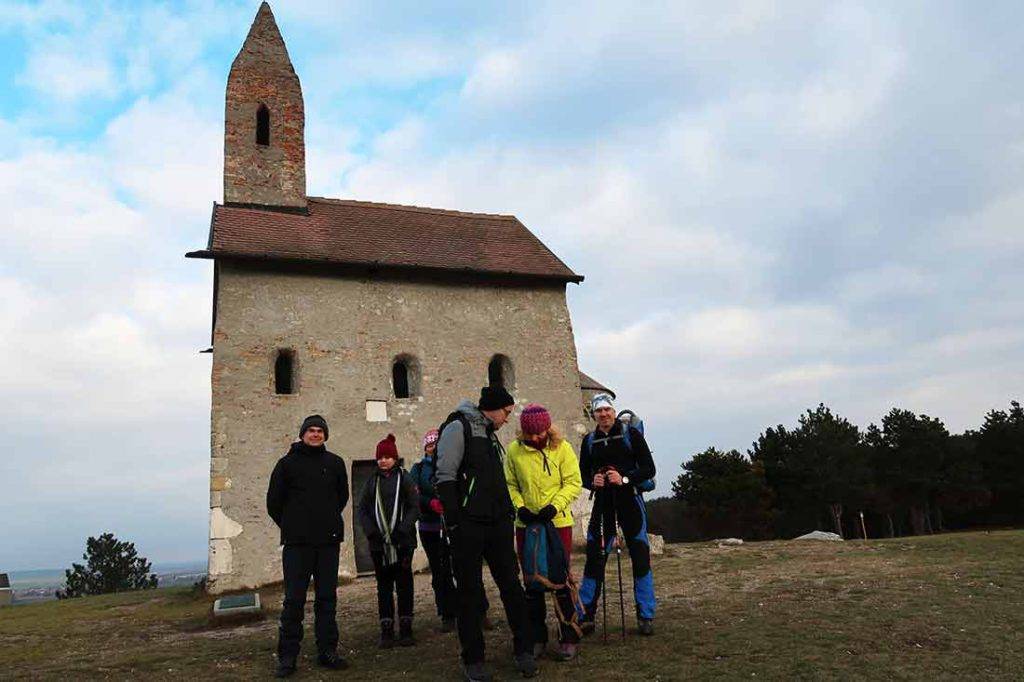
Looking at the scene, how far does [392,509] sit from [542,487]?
1.79 m

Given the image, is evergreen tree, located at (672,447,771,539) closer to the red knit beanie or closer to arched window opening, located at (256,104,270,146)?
arched window opening, located at (256,104,270,146)

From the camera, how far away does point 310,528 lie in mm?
5738

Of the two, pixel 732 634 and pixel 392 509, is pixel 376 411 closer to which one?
pixel 392 509

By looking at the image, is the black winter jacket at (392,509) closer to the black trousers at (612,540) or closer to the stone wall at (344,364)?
the black trousers at (612,540)

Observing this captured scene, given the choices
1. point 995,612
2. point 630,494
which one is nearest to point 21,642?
point 630,494

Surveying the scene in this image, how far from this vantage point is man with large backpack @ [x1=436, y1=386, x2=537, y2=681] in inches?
193

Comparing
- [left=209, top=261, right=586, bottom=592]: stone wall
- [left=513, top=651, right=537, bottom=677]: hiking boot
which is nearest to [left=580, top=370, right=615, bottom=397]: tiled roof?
[left=209, top=261, right=586, bottom=592]: stone wall

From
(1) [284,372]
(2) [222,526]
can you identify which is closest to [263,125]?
(1) [284,372]

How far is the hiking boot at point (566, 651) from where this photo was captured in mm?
5219

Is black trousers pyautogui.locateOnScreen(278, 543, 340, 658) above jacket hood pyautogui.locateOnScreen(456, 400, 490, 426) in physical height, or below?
below

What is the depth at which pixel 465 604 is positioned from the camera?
4883 mm

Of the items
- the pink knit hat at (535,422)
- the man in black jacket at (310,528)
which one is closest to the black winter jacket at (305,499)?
the man in black jacket at (310,528)

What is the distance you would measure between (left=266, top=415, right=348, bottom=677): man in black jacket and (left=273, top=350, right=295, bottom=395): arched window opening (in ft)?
29.5

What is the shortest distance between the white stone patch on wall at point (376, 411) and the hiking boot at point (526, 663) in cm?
1027
